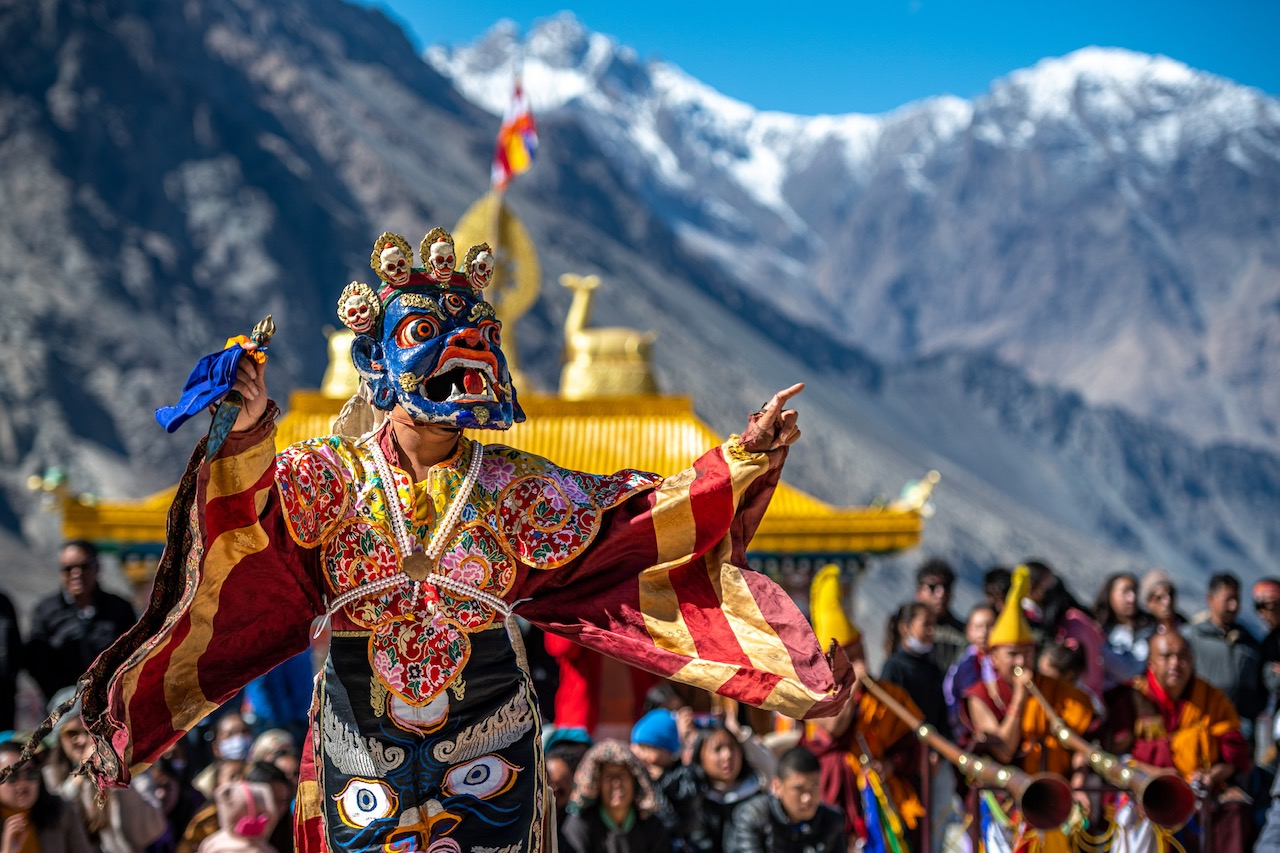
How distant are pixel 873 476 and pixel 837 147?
326 ft

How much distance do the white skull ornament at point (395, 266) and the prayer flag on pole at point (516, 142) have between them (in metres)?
9.93

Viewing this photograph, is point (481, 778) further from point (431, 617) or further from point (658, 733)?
point (658, 733)

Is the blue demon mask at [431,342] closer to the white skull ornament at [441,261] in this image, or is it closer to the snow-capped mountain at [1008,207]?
the white skull ornament at [441,261]

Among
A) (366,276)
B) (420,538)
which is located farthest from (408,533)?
(366,276)

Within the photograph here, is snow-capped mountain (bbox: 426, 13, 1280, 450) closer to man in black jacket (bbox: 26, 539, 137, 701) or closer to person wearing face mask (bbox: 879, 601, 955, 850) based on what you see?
person wearing face mask (bbox: 879, 601, 955, 850)

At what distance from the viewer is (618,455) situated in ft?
35.8

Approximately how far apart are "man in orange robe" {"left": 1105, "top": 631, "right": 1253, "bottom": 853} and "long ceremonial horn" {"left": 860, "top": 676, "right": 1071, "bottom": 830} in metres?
0.75

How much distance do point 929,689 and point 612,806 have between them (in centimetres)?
139

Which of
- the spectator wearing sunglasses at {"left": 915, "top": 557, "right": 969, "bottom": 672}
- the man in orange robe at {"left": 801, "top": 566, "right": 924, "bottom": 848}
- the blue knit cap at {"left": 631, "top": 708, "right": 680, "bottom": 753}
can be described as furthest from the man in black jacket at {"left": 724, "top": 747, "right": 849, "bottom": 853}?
the spectator wearing sunglasses at {"left": 915, "top": 557, "right": 969, "bottom": 672}

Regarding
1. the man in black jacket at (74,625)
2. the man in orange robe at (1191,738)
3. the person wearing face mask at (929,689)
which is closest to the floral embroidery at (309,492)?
the man in black jacket at (74,625)

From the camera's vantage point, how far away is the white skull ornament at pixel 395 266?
4.04m

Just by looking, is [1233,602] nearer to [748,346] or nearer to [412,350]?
[412,350]

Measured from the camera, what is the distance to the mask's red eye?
3.96 meters

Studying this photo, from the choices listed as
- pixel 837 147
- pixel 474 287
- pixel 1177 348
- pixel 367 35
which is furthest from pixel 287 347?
pixel 837 147
